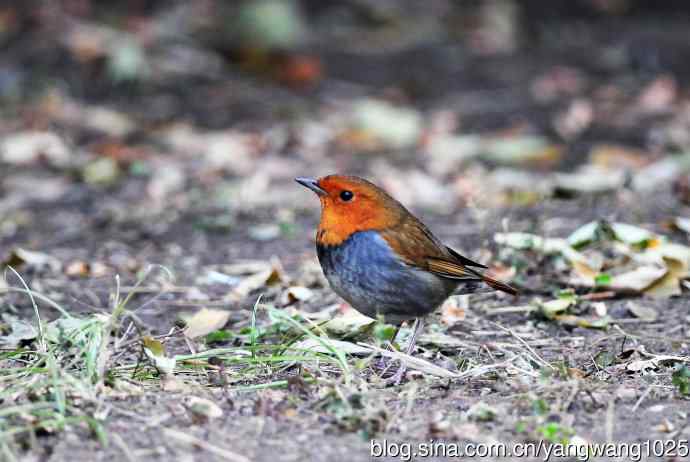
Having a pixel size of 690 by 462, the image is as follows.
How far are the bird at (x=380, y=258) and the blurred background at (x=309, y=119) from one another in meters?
1.04

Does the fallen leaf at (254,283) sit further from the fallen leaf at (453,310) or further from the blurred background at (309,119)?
the fallen leaf at (453,310)

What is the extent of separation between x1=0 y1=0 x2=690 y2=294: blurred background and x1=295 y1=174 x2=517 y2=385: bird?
104 cm

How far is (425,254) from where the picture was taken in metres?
4.50

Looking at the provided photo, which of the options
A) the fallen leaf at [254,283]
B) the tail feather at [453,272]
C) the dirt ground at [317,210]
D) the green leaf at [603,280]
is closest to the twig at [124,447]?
the dirt ground at [317,210]

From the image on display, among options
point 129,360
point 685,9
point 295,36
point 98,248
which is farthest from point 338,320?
point 685,9

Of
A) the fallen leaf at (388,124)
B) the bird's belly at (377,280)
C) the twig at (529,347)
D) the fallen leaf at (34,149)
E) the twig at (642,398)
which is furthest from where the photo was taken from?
the fallen leaf at (388,124)

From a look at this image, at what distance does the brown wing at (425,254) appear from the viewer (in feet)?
14.6

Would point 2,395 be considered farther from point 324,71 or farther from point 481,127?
point 324,71

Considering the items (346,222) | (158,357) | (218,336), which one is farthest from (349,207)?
(158,357)

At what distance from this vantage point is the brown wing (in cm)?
446

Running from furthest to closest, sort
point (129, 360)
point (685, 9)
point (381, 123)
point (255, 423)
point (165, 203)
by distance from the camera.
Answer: point (685, 9) → point (381, 123) → point (165, 203) → point (129, 360) → point (255, 423)

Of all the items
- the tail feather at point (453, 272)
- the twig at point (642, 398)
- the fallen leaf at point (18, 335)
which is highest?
the tail feather at point (453, 272)

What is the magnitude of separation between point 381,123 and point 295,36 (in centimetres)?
205

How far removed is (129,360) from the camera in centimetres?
418
